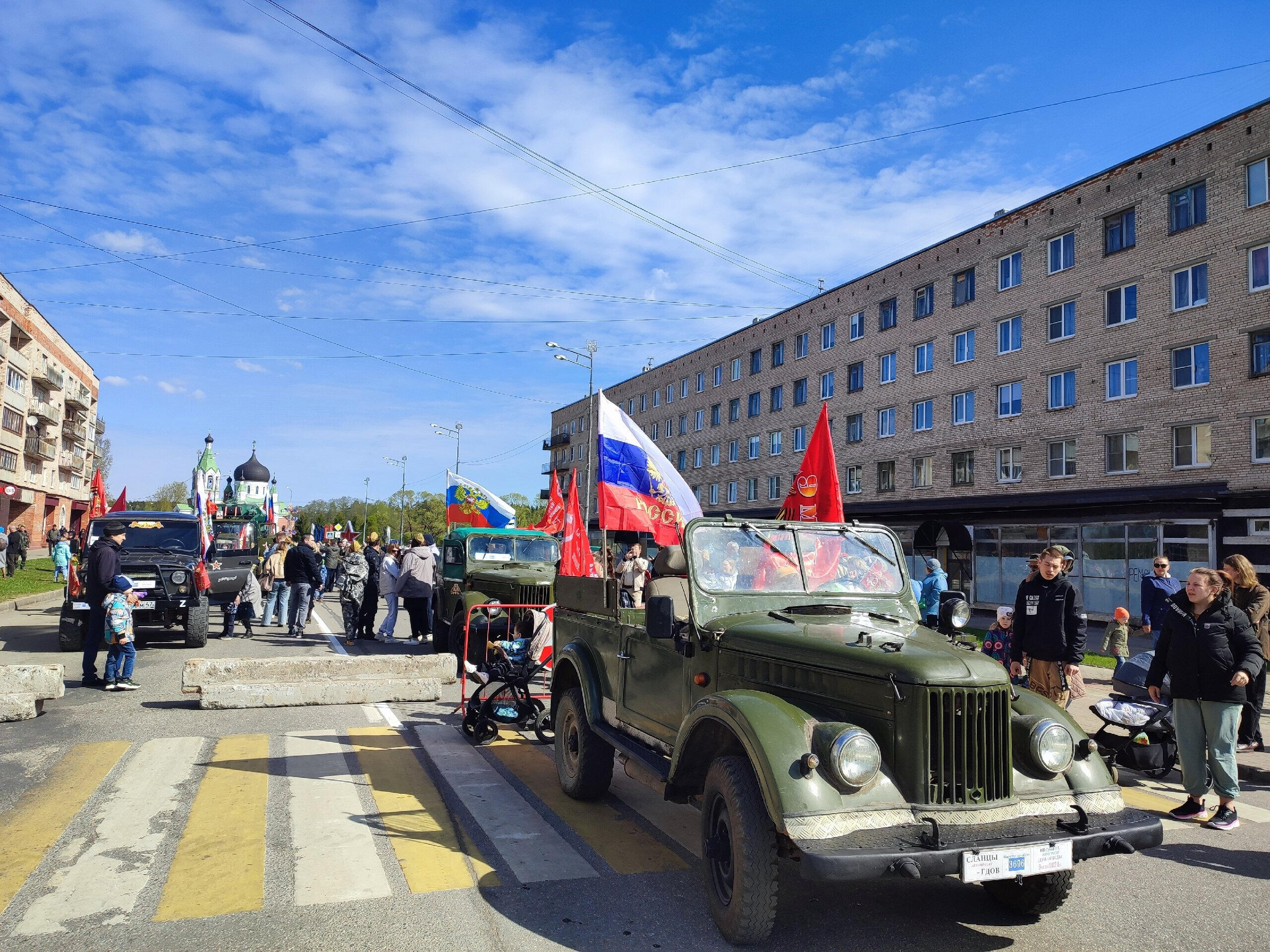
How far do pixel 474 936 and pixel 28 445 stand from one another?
6432cm

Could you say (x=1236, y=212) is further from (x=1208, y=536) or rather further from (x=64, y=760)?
(x=64, y=760)

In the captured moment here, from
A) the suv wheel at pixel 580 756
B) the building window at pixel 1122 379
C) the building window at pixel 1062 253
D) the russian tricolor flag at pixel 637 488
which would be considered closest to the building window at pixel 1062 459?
the building window at pixel 1122 379

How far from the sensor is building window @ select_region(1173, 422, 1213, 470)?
25.5 metres

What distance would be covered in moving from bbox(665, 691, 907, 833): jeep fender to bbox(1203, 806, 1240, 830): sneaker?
370 centimetres

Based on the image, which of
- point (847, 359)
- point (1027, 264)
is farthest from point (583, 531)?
point (847, 359)

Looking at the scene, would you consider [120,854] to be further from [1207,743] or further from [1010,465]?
[1010,465]

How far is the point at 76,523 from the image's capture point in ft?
245

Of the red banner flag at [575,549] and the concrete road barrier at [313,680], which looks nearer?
the concrete road barrier at [313,680]

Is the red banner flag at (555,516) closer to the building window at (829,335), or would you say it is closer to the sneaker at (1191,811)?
the sneaker at (1191,811)

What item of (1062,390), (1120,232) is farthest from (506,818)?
(1120,232)

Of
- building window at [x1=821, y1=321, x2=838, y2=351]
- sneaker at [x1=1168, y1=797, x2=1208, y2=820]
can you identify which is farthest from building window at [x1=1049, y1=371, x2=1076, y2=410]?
sneaker at [x1=1168, y1=797, x2=1208, y2=820]

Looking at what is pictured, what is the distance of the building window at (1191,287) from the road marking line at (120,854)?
2850cm

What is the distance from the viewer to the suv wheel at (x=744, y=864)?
12.5 ft

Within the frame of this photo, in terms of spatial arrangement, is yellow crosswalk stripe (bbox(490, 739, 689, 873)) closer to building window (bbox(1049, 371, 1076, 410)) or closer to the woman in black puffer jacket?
the woman in black puffer jacket
